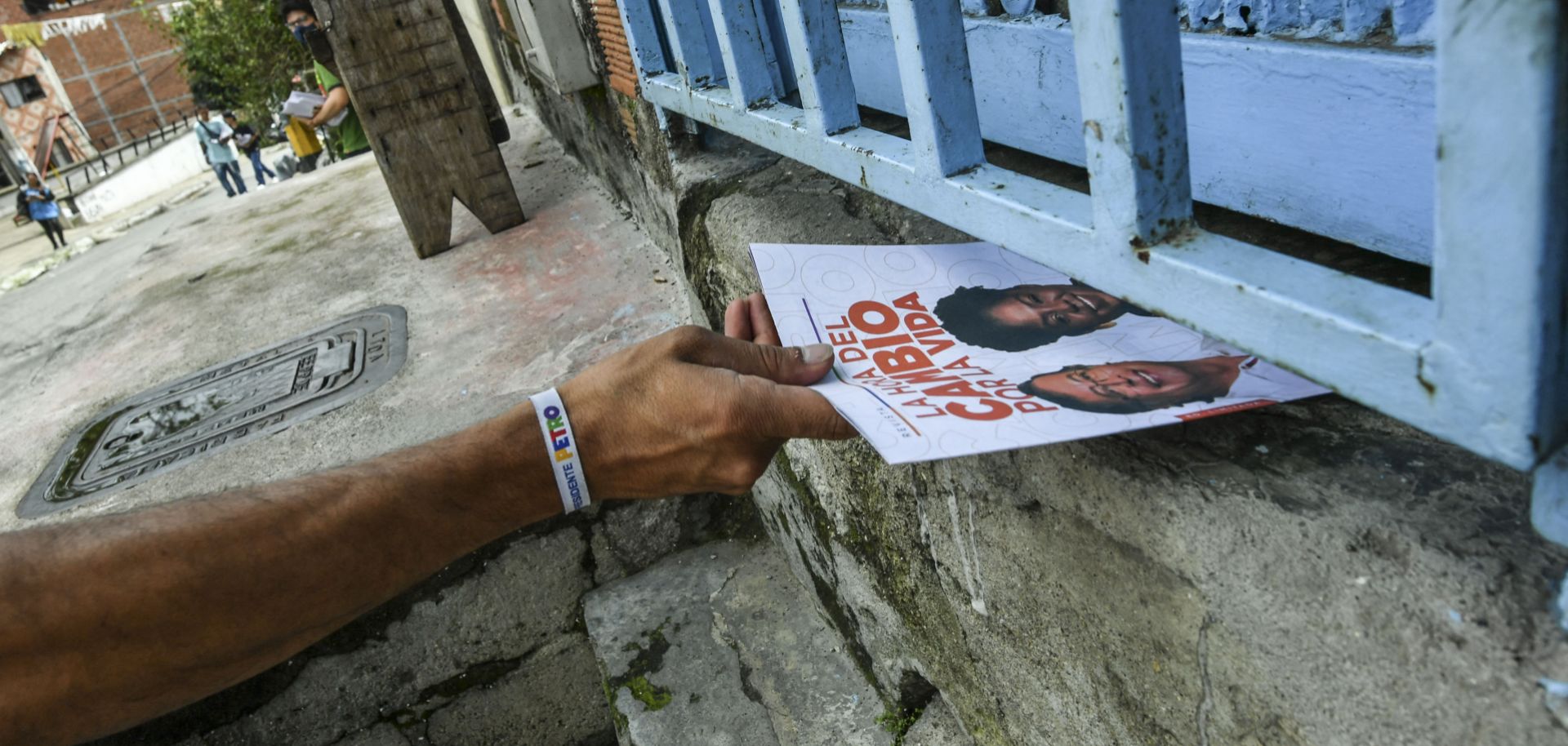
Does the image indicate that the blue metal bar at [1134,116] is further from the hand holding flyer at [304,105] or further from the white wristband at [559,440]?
the hand holding flyer at [304,105]

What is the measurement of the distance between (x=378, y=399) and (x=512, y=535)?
73 cm

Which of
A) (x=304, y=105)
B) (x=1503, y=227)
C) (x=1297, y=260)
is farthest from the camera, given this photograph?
(x=304, y=105)

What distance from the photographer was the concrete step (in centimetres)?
144

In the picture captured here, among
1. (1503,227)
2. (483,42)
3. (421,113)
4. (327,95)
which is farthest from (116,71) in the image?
(1503,227)

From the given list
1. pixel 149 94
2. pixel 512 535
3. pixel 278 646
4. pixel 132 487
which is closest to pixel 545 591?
pixel 512 535

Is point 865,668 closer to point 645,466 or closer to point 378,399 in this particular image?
point 645,466

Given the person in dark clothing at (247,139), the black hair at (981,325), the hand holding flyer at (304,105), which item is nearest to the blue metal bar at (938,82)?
the black hair at (981,325)

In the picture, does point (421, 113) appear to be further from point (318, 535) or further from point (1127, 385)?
point (1127, 385)

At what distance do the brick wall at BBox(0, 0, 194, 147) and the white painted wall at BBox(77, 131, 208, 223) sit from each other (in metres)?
5.32

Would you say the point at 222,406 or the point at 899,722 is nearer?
the point at 899,722

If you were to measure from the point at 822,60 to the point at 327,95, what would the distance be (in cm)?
444

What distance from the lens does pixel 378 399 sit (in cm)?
220

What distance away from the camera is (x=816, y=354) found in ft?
3.20

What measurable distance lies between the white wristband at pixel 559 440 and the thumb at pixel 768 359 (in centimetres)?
19
